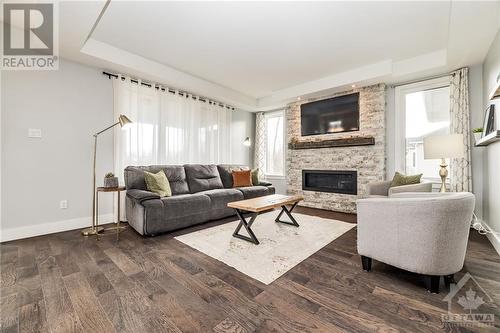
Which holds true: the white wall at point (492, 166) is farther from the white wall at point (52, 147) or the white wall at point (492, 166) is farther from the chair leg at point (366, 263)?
the white wall at point (52, 147)

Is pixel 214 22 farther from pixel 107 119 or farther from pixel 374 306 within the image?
pixel 374 306

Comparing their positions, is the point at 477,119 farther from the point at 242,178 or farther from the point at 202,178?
the point at 202,178

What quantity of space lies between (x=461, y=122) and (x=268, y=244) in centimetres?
361

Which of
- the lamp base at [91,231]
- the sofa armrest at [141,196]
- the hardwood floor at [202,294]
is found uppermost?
the sofa armrest at [141,196]

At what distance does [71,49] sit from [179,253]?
3.07 m

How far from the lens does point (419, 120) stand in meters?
3.93

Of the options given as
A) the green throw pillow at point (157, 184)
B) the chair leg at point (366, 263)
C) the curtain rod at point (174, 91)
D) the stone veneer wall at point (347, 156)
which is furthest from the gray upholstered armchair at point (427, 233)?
the curtain rod at point (174, 91)

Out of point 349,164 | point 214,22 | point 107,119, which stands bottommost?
point 349,164

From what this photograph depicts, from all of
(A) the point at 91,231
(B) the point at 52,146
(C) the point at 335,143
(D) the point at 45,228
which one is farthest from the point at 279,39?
(D) the point at 45,228

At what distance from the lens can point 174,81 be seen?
4.00 m

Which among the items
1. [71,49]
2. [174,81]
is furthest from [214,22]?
[71,49]

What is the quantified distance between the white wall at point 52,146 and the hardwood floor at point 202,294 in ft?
2.16

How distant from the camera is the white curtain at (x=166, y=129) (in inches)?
144

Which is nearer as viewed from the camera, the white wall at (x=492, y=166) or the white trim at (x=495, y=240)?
the white trim at (x=495, y=240)
